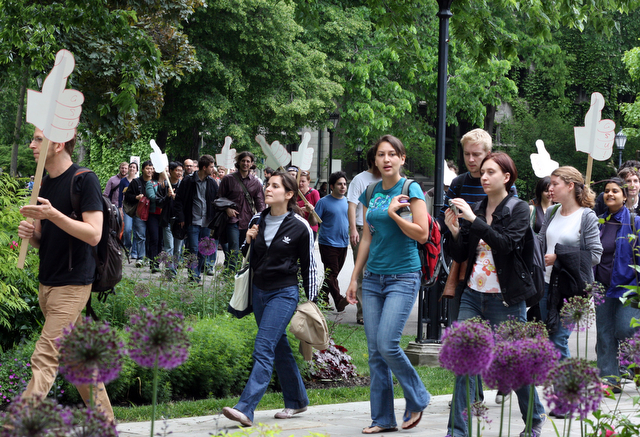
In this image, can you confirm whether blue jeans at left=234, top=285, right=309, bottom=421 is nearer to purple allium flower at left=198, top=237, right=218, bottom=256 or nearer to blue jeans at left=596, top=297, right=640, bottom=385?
blue jeans at left=596, top=297, right=640, bottom=385

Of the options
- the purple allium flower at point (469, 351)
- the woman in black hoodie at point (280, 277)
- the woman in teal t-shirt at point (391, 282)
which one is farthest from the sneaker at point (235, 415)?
the purple allium flower at point (469, 351)

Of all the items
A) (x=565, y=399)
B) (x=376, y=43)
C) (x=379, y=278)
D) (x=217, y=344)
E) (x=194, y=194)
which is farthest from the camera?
(x=376, y=43)

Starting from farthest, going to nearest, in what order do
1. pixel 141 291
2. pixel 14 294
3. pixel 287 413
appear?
pixel 141 291
pixel 14 294
pixel 287 413

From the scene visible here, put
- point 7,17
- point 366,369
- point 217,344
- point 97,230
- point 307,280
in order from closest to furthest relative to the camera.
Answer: point 97,230 → point 307,280 → point 217,344 → point 366,369 → point 7,17

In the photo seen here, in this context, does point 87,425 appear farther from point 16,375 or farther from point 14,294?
point 14,294

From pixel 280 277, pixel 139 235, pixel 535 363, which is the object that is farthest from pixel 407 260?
pixel 139 235

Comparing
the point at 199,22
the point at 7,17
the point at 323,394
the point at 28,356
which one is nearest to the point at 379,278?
the point at 323,394

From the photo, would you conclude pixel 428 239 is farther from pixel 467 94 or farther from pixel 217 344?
pixel 467 94

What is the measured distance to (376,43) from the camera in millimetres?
34344

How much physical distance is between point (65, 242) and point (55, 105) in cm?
81

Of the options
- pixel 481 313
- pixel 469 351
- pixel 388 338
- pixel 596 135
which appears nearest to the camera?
pixel 469 351

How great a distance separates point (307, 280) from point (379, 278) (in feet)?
2.25

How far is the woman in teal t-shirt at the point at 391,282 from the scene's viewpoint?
5.55 metres

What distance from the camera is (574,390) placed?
7.38 feet
